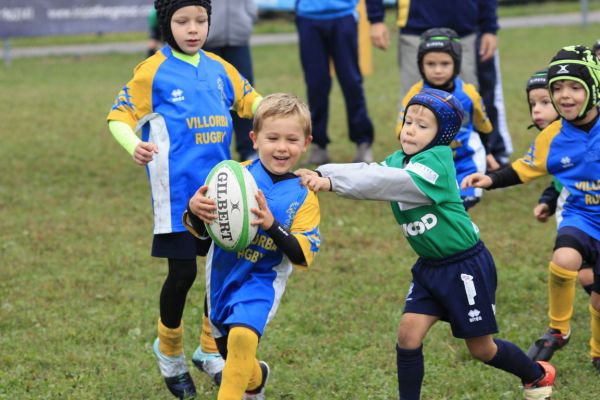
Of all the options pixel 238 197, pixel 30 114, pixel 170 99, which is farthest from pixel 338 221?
pixel 30 114

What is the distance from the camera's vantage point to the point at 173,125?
4.83 metres

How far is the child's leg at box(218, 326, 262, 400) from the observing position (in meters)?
4.22

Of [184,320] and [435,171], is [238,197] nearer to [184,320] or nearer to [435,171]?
[435,171]

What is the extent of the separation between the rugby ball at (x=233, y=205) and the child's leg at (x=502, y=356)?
3.95 ft

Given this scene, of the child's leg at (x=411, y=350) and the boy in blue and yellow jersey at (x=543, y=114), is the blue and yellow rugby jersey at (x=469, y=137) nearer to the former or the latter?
the boy in blue and yellow jersey at (x=543, y=114)

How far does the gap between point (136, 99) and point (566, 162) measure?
224 centimetres

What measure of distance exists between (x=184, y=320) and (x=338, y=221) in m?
2.59

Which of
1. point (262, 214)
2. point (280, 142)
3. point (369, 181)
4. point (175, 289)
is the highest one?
point (280, 142)

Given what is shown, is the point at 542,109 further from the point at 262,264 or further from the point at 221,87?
the point at 262,264

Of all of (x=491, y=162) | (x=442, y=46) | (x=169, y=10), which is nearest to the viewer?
(x=169, y=10)

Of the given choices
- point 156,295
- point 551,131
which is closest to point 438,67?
point 551,131

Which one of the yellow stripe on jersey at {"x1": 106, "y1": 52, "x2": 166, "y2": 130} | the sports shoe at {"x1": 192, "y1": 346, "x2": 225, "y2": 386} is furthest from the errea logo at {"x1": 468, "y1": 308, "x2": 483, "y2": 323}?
the yellow stripe on jersey at {"x1": 106, "y1": 52, "x2": 166, "y2": 130}

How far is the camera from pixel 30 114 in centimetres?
1423

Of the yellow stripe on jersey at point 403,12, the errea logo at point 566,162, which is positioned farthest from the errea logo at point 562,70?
the yellow stripe on jersey at point 403,12
